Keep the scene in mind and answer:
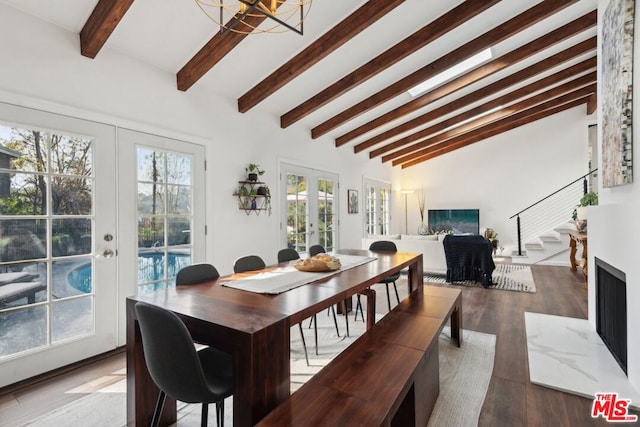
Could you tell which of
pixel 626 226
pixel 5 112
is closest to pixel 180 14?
pixel 5 112

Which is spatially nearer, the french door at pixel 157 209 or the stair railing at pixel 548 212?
the french door at pixel 157 209

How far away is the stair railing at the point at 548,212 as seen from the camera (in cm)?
740

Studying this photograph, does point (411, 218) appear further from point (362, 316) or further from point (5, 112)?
point (5, 112)

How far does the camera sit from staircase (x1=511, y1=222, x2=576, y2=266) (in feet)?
22.2

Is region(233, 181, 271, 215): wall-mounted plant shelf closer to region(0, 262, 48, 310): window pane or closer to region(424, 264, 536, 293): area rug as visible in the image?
region(0, 262, 48, 310): window pane

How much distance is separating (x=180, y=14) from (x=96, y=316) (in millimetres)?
2509

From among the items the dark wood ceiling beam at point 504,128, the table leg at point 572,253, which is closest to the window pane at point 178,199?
the table leg at point 572,253

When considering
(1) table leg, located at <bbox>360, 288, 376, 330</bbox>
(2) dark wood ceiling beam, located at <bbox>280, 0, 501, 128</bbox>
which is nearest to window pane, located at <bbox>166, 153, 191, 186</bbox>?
(2) dark wood ceiling beam, located at <bbox>280, 0, 501, 128</bbox>

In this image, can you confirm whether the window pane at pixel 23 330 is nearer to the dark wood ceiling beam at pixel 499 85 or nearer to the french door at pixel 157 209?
the french door at pixel 157 209

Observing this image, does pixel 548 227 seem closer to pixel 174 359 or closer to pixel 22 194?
pixel 174 359

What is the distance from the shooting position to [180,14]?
99.4 inches

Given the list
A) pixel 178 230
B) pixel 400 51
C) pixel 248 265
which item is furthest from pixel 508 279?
pixel 178 230

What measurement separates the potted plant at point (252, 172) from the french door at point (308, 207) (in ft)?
2.04

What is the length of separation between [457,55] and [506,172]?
5.53 m
